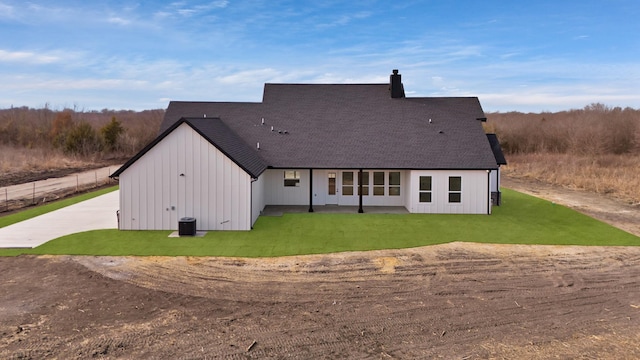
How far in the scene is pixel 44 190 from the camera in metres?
28.1

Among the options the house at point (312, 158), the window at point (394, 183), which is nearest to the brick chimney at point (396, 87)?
the house at point (312, 158)

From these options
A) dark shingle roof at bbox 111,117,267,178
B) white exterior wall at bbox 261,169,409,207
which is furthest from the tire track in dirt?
white exterior wall at bbox 261,169,409,207

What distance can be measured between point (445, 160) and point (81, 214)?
654 inches

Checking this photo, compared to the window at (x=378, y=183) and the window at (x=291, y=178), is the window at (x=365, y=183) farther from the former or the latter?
the window at (x=291, y=178)

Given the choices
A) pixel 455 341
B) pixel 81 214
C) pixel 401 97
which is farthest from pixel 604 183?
pixel 81 214

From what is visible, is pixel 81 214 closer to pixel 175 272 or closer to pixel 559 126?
pixel 175 272

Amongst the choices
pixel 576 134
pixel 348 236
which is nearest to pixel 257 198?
pixel 348 236

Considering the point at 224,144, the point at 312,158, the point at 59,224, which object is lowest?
the point at 59,224

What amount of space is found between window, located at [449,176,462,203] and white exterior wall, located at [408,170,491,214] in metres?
0.14

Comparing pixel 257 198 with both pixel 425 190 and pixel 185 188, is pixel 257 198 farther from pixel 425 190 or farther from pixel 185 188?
pixel 425 190

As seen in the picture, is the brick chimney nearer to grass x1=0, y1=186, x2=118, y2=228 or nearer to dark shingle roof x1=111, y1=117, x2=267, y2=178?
dark shingle roof x1=111, y1=117, x2=267, y2=178

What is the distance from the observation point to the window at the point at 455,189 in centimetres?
1988

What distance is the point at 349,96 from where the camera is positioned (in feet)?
81.1

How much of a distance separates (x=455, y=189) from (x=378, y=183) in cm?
369
